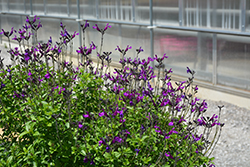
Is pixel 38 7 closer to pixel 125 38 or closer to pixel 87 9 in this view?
pixel 87 9

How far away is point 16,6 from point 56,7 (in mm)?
3550

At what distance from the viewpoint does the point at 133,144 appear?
3.17 meters

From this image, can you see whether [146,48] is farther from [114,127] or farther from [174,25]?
[114,127]

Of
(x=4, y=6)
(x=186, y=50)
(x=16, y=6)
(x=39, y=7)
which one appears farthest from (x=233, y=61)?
(x=4, y=6)

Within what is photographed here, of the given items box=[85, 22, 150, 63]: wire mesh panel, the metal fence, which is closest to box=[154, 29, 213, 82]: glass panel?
the metal fence

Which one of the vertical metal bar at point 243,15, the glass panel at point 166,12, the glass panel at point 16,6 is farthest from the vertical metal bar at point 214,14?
the glass panel at point 16,6

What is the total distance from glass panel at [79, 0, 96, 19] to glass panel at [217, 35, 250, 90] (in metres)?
4.47

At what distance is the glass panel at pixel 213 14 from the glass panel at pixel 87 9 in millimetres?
3503

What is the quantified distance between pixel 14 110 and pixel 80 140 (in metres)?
1.20

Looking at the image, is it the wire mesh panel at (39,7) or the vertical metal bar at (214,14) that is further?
the wire mesh panel at (39,7)

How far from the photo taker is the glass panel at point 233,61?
6859mm

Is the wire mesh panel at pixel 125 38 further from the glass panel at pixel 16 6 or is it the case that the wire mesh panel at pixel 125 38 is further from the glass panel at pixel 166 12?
the glass panel at pixel 16 6

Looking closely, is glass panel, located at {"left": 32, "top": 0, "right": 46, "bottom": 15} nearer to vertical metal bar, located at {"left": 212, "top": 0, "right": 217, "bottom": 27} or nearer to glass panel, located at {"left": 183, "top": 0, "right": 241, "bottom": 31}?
glass panel, located at {"left": 183, "top": 0, "right": 241, "bottom": 31}

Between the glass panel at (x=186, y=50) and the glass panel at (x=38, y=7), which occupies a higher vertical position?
the glass panel at (x=38, y=7)
